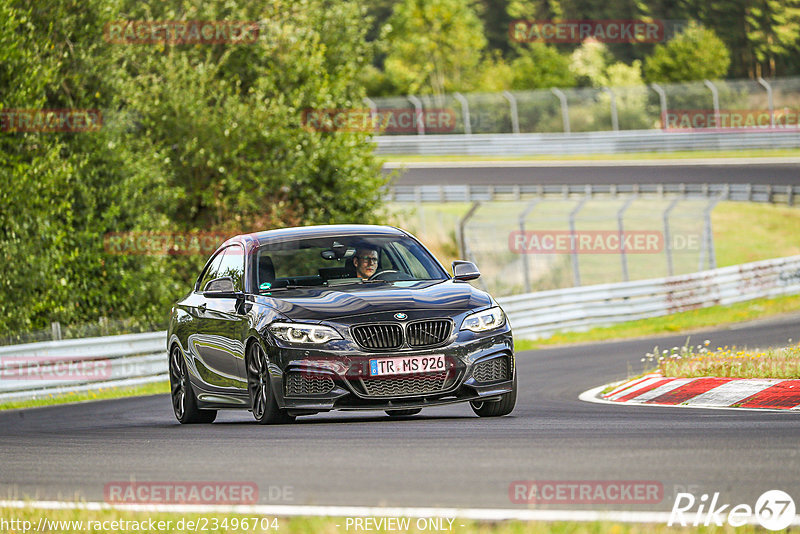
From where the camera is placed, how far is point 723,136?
172ft

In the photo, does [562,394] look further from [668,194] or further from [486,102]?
[486,102]

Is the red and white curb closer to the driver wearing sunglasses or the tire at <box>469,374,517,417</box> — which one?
the tire at <box>469,374,517,417</box>

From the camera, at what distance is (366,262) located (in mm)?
11141

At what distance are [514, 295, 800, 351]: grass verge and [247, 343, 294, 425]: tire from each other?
14.1 m

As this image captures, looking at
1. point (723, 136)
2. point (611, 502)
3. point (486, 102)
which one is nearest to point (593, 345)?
point (611, 502)

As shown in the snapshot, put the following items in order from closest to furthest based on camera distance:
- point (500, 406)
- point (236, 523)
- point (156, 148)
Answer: point (236, 523), point (500, 406), point (156, 148)

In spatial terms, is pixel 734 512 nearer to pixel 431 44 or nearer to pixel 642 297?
pixel 642 297

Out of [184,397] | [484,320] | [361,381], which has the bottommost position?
[184,397]

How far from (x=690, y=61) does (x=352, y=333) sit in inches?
2521

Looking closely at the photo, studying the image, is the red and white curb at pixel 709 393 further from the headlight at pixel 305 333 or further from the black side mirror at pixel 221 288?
the black side mirror at pixel 221 288

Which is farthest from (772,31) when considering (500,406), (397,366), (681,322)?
(397,366)

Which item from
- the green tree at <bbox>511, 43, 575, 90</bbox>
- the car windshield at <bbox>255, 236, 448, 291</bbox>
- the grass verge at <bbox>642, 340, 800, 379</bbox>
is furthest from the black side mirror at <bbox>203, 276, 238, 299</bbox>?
the green tree at <bbox>511, 43, 575, 90</bbox>

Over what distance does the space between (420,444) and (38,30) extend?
20243 mm

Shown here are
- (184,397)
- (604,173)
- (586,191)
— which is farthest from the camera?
(604,173)
